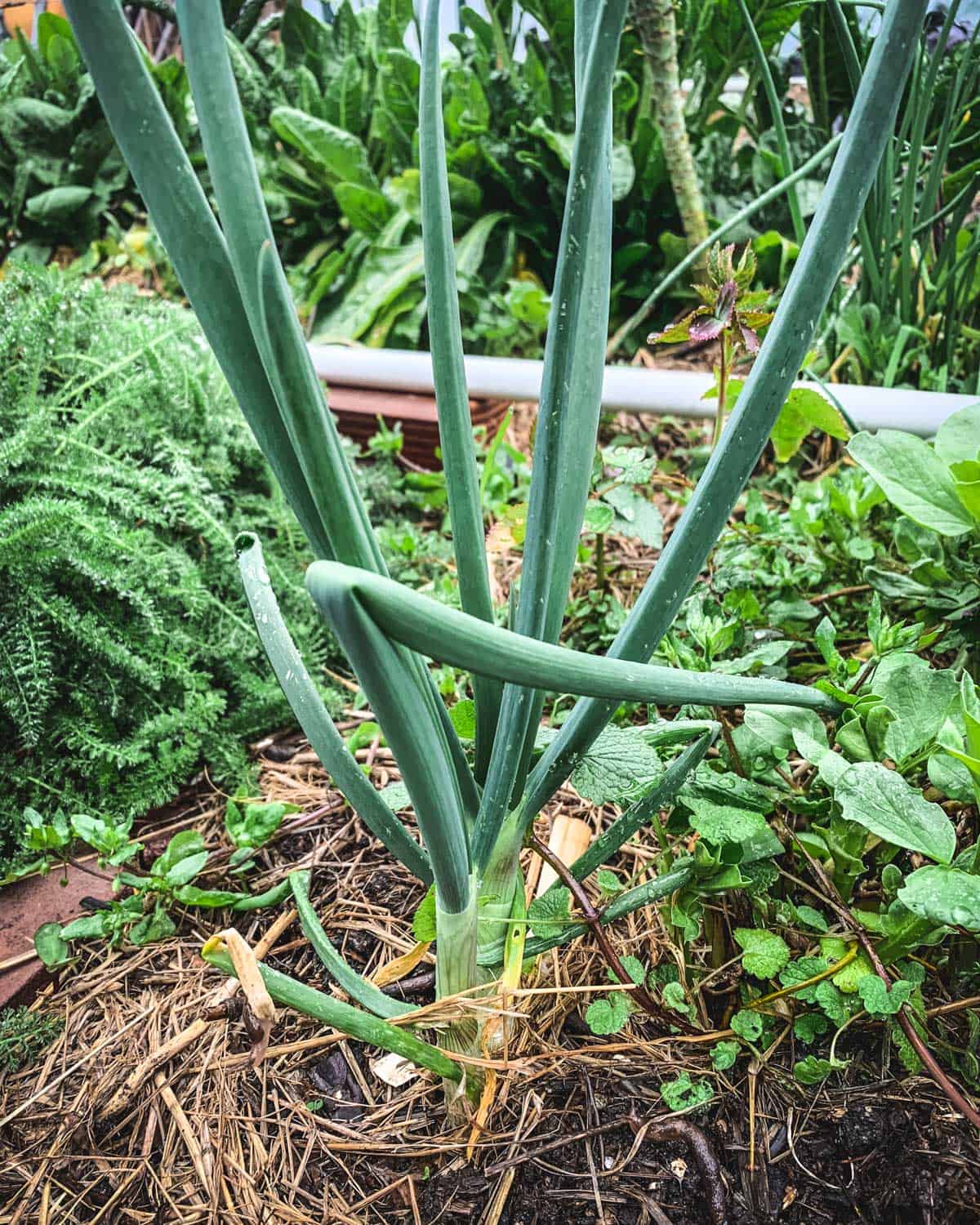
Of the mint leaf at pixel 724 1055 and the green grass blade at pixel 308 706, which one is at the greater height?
the green grass blade at pixel 308 706

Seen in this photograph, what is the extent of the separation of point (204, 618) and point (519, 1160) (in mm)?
695

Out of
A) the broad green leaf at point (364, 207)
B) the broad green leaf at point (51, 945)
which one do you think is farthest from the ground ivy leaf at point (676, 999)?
the broad green leaf at point (364, 207)

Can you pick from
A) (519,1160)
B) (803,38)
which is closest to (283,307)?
(519,1160)

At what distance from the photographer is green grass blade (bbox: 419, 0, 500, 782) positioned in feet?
1.61

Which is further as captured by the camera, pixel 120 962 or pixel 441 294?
pixel 120 962

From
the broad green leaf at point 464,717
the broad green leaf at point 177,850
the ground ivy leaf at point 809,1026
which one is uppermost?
the broad green leaf at point 464,717

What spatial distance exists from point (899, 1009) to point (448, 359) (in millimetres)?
486

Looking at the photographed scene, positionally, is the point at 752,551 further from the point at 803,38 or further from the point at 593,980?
the point at 803,38

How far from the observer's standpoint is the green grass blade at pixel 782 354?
0.37m

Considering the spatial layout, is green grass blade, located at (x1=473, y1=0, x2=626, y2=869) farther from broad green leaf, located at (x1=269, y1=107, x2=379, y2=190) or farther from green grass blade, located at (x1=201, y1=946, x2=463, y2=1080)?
broad green leaf, located at (x1=269, y1=107, x2=379, y2=190)

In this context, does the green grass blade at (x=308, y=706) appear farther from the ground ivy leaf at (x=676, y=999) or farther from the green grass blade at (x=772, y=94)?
the green grass blade at (x=772, y=94)

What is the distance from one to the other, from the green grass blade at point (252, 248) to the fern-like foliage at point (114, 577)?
0.60 meters

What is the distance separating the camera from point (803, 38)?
1.65 metres

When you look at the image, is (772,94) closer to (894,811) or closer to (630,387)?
(630,387)
